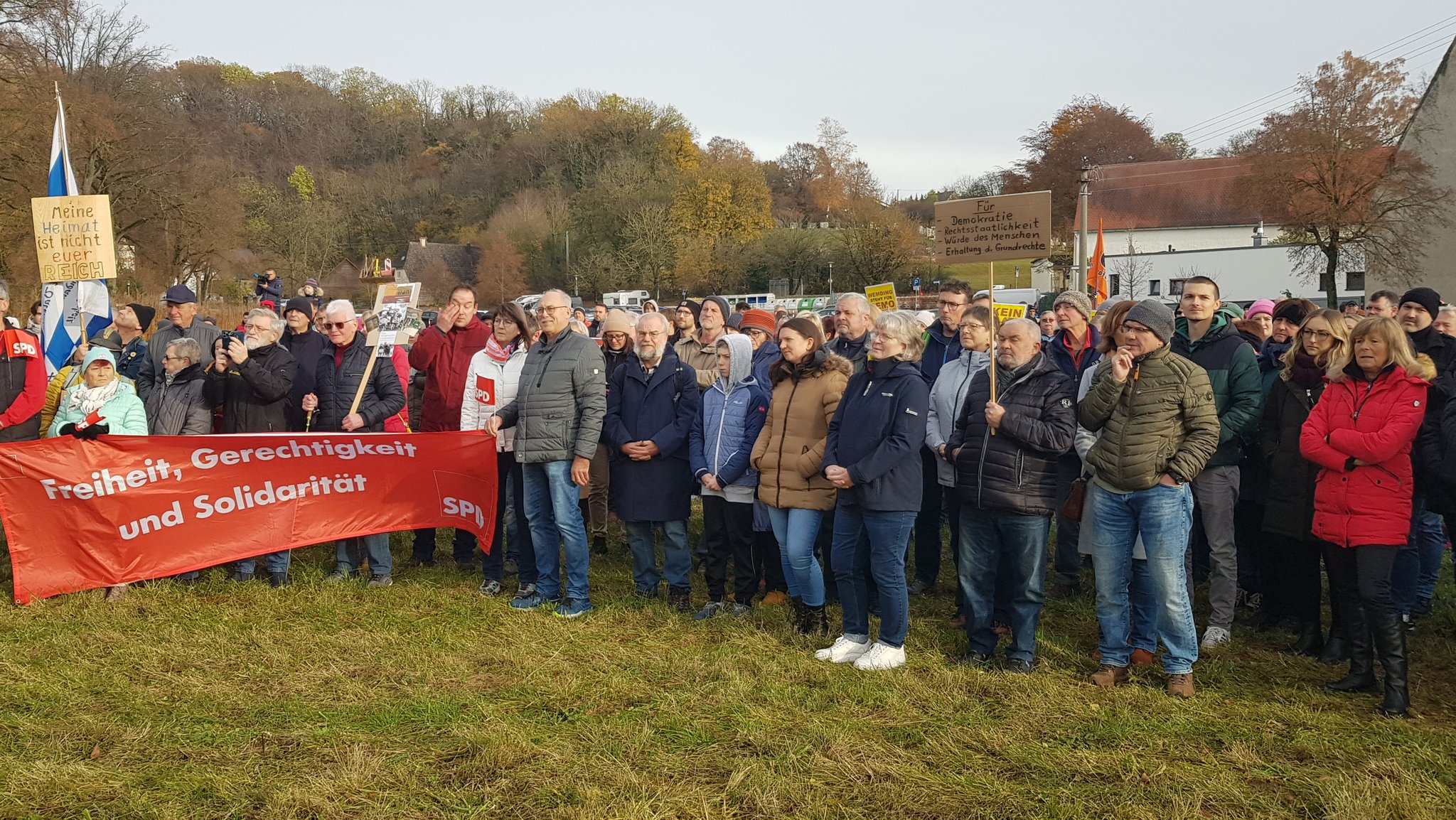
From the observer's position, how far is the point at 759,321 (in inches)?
312

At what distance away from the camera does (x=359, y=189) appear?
280ft

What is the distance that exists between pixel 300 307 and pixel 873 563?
5.18m

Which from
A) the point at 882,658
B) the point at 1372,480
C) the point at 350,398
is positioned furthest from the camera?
the point at 350,398

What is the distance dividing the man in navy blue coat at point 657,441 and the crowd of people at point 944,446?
0.06ft

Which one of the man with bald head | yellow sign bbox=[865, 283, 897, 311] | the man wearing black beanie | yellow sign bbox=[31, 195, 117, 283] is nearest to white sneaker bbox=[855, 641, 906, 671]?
the man with bald head

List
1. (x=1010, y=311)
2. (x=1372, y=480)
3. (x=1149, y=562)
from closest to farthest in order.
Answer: (x=1372, y=480) < (x=1149, y=562) < (x=1010, y=311)

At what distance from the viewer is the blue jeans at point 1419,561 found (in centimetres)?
604

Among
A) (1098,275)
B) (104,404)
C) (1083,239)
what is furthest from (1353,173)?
(104,404)

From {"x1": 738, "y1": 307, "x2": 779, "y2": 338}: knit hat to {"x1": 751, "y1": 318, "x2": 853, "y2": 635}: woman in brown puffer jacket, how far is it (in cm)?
166

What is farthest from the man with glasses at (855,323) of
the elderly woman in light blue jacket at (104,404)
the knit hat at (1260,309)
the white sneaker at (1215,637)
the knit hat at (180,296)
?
the knit hat at (180,296)

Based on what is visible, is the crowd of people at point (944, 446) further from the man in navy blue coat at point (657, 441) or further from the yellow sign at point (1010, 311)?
the yellow sign at point (1010, 311)

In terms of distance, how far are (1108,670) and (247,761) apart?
425 centimetres

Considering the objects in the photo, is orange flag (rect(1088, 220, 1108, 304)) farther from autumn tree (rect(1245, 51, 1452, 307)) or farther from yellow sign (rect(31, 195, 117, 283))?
autumn tree (rect(1245, 51, 1452, 307))

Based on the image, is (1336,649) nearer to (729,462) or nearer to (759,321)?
(729,462)
